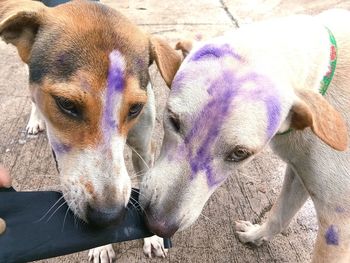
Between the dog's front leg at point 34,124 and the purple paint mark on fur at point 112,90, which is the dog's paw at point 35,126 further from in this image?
the purple paint mark on fur at point 112,90

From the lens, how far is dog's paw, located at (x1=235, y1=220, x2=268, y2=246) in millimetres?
3768

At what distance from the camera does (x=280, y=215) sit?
3.65m

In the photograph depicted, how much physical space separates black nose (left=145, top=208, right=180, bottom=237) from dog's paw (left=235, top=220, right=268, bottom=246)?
148 cm

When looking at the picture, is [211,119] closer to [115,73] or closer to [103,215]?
[115,73]

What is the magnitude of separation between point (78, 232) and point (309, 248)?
7.38 feet

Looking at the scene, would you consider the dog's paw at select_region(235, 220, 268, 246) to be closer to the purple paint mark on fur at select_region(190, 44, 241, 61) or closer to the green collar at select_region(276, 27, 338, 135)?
the green collar at select_region(276, 27, 338, 135)

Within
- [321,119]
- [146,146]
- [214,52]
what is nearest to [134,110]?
[214,52]

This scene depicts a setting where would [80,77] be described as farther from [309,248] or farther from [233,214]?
[309,248]

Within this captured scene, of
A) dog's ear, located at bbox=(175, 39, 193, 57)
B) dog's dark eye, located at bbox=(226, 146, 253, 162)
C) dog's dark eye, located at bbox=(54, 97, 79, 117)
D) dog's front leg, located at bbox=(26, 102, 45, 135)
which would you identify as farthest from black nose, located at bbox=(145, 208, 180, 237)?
dog's front leg, located at bbox=(26, 102, 45, 135)

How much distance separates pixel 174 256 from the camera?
3.69 m

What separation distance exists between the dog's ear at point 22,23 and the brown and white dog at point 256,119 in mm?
1008

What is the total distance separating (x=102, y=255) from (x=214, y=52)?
2026mm

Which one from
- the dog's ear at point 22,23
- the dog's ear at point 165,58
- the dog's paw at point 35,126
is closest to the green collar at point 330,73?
the dog's ear at point 165,58

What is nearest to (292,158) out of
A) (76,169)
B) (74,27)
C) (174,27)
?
(76,169)
